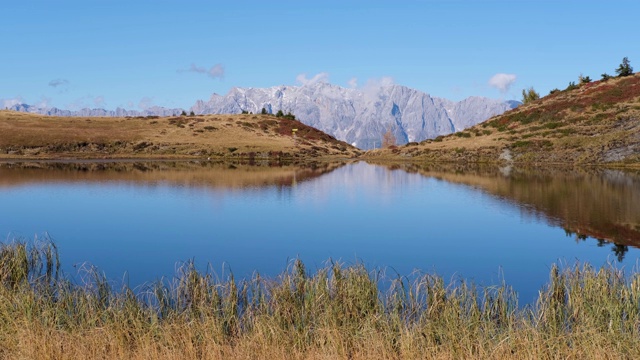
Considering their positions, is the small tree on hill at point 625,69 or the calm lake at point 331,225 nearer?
the calm lake at point 331,225

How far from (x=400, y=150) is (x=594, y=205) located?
108345 mm

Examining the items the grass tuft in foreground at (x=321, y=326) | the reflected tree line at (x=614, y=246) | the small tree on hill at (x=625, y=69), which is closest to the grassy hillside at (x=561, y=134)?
the small tree on hill at (x=625, y=69)

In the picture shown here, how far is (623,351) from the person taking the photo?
13758 mm

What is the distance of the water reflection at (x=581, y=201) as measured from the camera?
117 feet

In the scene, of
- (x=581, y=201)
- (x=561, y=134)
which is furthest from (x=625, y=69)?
(x=581, y=201)

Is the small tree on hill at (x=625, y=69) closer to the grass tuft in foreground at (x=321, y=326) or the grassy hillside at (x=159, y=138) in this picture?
the grassy hillside at (x=159, y=138)

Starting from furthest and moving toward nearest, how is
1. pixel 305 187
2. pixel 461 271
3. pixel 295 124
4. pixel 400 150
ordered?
pixel 295 124
pixel 400 150
pixel 305 187
pixel 461 271

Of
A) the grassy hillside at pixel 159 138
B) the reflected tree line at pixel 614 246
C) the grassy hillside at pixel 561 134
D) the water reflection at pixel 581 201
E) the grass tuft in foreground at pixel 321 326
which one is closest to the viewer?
the grass tuft in foreground at pixel 321 326

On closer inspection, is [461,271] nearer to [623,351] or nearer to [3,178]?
[623,351]

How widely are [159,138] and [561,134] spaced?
106 meters

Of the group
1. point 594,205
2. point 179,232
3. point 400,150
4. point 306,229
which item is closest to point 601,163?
point 400,150

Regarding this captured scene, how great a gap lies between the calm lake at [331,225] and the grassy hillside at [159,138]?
75.1 metres

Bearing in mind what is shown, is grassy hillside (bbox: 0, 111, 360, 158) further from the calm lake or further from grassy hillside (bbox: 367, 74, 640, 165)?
the calm lake

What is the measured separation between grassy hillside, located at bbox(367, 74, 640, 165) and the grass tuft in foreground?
10295cm
